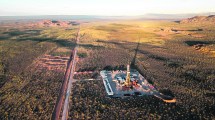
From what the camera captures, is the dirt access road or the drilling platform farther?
the drilling platform

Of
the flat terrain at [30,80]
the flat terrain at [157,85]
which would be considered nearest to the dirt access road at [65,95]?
the flat terrain at [30,80]

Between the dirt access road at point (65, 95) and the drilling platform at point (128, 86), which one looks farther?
the drilling platform at point (128, 86)

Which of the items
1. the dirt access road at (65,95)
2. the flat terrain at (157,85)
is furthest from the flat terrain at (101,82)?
the dirt access road at (65,95)

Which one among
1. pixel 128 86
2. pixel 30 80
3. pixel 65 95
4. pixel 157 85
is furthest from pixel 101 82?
pixel 30 80

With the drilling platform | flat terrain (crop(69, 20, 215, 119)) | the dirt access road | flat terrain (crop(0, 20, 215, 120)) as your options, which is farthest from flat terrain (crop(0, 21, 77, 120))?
the drilling platform

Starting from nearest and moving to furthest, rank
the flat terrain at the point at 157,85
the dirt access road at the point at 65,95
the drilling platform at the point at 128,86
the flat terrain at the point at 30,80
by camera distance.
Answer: the dirt access road at the point at 65,95, the flat terrain at the point at 157,85, the flat terrain at the point at 30,80, the drilling platform at the point at 128,86

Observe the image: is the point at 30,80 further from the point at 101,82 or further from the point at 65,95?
the point at 101,82

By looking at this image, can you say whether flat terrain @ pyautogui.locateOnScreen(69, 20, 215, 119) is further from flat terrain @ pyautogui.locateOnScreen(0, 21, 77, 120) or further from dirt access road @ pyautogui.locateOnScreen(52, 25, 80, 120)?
flat terrain @ pyautogui.locateOnScreen(0, 21, 77, 120)

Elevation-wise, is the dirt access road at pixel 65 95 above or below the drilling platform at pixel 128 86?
below

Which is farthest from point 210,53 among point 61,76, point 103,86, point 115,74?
point 61,76

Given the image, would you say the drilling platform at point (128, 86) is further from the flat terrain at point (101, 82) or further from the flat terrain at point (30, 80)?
the flat terrain at point (30, 80)

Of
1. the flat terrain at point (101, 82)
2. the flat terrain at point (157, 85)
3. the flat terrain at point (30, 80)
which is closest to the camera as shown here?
the flat terrain at point (157, 85)
